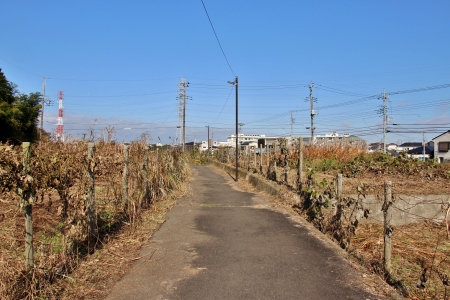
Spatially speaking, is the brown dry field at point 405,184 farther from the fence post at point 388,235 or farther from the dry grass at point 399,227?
the fence post at point 388,235

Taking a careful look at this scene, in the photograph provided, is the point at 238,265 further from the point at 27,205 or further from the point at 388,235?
the point at 27,205

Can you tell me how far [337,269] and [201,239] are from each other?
2.62m

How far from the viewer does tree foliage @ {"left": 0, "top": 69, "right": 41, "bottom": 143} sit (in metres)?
23.9

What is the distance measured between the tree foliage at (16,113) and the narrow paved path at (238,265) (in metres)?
18.8

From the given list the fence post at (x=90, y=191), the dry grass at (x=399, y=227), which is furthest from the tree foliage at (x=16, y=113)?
the fence post at (x=90, y=191)

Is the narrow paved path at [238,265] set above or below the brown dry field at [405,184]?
below

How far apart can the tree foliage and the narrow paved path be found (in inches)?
740

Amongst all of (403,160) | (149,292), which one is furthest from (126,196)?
(403,160)

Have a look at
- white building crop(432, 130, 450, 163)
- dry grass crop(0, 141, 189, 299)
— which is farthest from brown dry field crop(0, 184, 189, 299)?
white building crop(432, 130, 450, 163)

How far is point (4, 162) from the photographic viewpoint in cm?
362

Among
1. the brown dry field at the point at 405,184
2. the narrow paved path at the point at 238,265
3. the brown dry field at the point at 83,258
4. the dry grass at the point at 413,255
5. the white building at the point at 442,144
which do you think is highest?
the white building at the point at 442,144

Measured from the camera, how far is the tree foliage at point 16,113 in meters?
23.9

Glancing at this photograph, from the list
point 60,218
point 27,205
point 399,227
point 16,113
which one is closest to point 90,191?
point 60,218

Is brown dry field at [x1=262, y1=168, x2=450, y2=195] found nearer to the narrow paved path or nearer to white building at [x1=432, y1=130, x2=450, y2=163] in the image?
the narrow paved path
